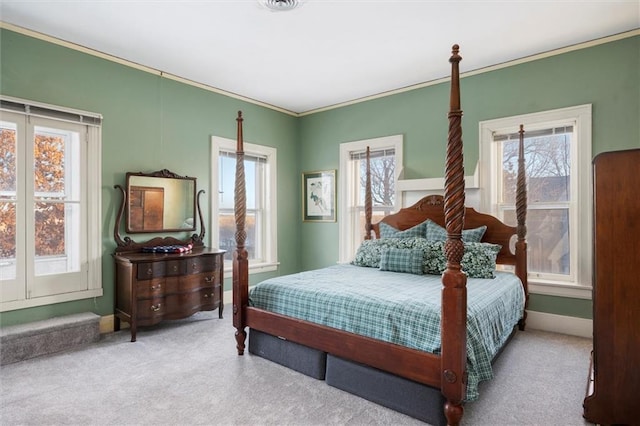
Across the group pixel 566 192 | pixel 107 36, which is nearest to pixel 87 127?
pixel 107 36

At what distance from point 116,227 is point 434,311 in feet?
10.5

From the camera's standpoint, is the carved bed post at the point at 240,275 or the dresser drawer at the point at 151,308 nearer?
the carved bed post at the point at 240,275

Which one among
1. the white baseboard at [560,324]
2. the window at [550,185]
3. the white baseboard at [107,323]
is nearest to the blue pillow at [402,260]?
the window at [550,185]

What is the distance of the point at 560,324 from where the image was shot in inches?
142

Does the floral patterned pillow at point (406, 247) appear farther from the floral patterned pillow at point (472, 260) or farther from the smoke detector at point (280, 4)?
the smoke detector at point (280, 4)

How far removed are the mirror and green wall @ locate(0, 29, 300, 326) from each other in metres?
0.11

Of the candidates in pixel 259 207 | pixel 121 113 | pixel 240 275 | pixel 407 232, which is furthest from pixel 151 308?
pixel 407 232

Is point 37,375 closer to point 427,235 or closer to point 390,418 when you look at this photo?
point 390,418

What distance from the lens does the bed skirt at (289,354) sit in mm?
2643

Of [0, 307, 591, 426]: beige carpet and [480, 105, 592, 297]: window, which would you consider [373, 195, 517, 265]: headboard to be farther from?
[0, 307, 591, 426]: beige carpet

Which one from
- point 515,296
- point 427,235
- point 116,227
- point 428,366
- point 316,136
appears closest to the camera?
point 428,366

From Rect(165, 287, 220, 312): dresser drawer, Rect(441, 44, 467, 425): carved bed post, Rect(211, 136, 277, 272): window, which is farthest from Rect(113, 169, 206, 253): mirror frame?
Rect(441, 44, 467, 425): carved bed post

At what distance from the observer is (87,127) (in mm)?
3555

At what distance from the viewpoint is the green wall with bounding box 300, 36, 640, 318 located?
330 centimetres
